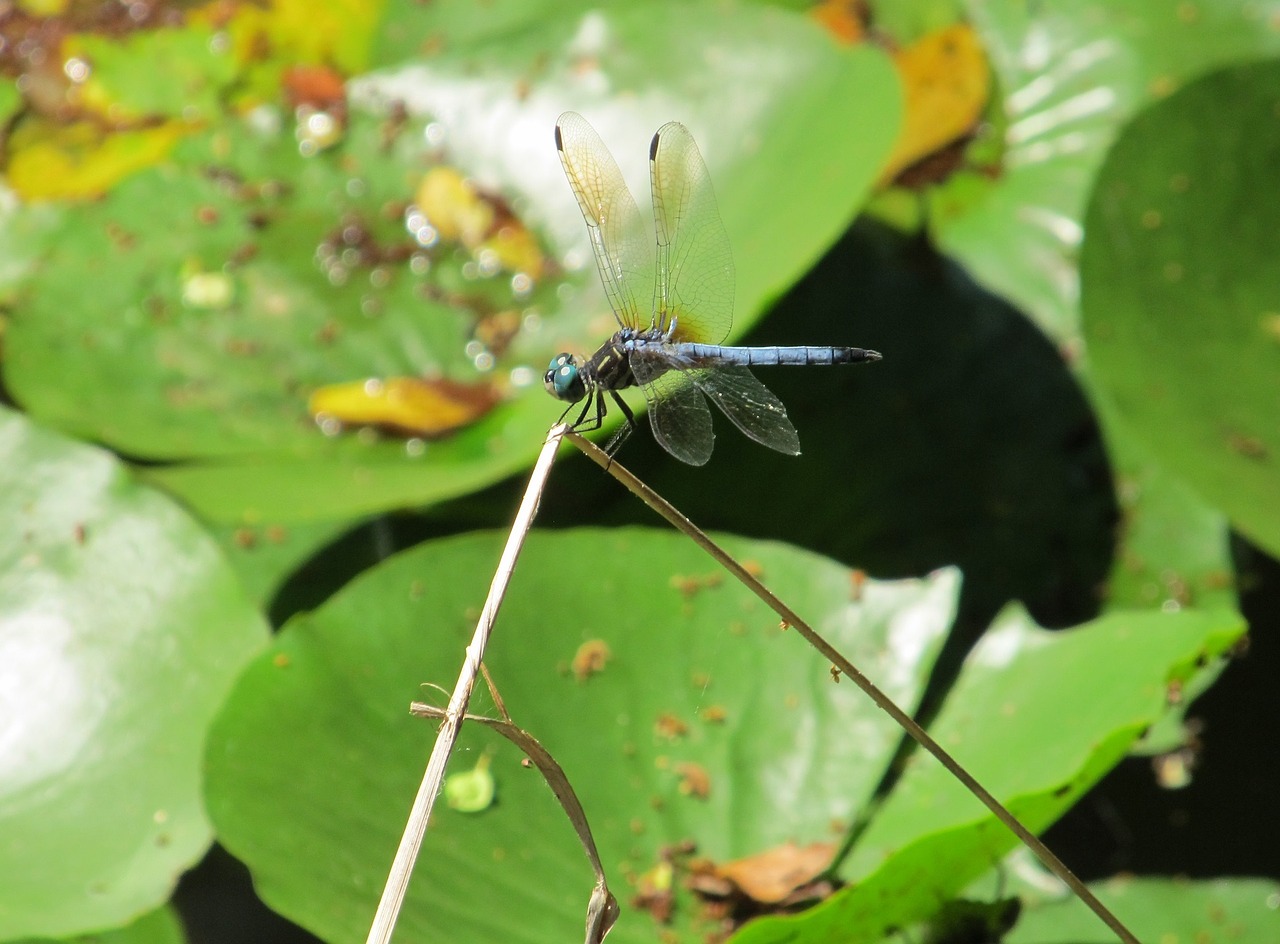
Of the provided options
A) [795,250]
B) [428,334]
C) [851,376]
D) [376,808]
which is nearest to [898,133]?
[795,250]

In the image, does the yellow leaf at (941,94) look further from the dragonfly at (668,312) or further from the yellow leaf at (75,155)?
the yellow leaf at (75,155)

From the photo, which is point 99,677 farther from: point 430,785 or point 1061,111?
point 1061,111

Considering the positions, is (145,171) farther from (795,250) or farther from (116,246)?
(795,250)

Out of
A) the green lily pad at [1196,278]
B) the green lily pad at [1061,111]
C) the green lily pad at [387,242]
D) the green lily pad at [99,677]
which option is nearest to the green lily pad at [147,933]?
the green lily pad at [99,677]

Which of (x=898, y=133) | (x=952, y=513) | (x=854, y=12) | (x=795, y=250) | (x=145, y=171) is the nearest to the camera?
(x=795, y=250)

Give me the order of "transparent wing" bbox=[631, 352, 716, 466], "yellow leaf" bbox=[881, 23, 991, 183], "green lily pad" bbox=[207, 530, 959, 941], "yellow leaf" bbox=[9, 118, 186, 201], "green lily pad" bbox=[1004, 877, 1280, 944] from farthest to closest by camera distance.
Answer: "yellow leaf" bbox=[9, 118, 186, 201], "yellow leaf" bbox=[881, 23, 991, 183], "green lily pad" bbox=[1004, 877, 1280, 944], "transparent wing" bbox=[631, 352, 716, 466], "green lily pad" bbox=[207, 530, 959, 941]

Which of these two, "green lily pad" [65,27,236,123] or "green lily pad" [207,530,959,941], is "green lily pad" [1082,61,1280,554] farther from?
"green lily pad" [65,27,236,123]

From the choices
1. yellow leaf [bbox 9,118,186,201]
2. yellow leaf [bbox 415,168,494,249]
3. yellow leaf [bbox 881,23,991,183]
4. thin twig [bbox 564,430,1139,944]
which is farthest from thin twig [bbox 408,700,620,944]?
yellow leaf [bbox 9,118,186,201]
